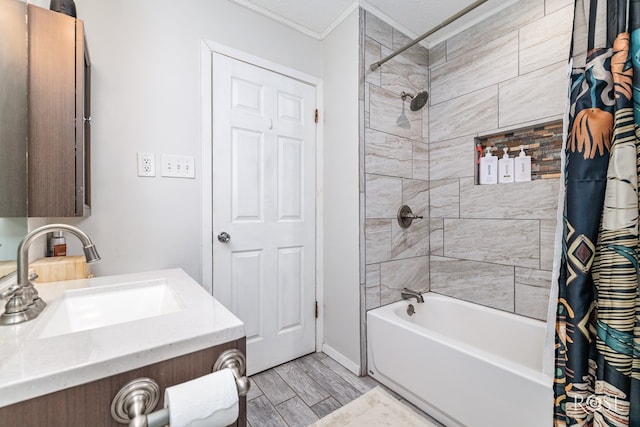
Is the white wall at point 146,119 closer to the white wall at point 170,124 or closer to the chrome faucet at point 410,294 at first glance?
the white wall at point 170,124

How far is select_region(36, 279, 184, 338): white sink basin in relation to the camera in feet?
2.92

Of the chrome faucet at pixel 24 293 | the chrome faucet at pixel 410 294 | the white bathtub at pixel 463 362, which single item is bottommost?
the white bathtub at pixel 463 362

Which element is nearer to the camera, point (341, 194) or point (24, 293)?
point (24, 293)

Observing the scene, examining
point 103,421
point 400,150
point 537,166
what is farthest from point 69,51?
point 537,166

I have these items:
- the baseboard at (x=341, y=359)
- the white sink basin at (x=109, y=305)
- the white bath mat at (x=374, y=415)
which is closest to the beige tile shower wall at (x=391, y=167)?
the baseboard at (x=341, y=359)

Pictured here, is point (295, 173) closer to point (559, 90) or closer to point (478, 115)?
point (478, 115)

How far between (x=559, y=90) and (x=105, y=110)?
2.50 meters

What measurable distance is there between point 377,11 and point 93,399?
7.87ft

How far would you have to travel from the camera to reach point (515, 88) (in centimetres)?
179

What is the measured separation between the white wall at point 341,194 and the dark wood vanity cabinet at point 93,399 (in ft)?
4.26

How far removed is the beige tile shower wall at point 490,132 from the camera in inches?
65.2

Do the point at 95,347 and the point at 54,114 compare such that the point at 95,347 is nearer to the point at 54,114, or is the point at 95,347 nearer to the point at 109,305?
the point at 109,305

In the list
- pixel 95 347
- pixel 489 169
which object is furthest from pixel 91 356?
pixel 489 169

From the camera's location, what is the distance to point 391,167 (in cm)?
203
